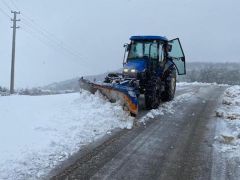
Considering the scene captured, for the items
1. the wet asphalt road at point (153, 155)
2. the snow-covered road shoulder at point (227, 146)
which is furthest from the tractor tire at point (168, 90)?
the wet asphalt road at point (153, 155)

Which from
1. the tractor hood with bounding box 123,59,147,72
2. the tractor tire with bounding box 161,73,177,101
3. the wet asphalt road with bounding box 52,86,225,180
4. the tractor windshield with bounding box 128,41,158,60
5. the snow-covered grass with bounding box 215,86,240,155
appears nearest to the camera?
the wet asphalt road with bounding box 52,86,225,180

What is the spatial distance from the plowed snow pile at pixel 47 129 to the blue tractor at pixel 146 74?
1.23 feet

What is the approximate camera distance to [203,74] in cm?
6231

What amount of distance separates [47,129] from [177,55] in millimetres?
8732

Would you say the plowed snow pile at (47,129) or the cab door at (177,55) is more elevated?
the cab door at (177,55)

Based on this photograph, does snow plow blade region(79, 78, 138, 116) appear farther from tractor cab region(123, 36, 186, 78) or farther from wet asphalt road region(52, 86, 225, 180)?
tractor cab region(123, 36, 186, 78)

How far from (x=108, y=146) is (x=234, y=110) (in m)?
6.94

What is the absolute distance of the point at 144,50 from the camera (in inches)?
555

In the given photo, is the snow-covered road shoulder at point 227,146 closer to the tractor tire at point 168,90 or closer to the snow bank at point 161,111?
the snow bank at point 161,111

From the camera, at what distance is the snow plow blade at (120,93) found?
10.7 meters

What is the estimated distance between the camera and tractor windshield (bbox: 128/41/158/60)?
46.0ft

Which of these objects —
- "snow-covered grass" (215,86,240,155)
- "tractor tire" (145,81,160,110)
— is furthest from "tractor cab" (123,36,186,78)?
"snow-covered grass" (215,86,240,155)

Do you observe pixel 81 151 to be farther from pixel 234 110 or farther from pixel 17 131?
pixel 234 110

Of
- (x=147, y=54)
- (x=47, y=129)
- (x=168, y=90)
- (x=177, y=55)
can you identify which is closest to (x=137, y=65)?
(x=147, y=54)
